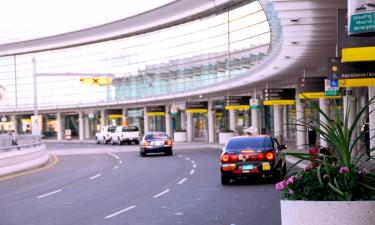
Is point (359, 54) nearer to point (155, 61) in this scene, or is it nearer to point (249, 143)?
point (249, 143)

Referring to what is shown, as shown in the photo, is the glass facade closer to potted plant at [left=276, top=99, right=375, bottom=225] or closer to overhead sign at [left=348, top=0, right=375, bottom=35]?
overhead sign at [left=348, top=0, right=375, bottom=35]

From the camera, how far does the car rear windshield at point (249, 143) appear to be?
20.5m

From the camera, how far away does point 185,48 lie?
74.9 meters

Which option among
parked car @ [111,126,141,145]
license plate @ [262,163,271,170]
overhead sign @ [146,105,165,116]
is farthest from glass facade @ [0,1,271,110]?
license plate @ [262,163,271,170]

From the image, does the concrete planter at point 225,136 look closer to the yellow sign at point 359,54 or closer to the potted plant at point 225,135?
the potted plant at point 225,135

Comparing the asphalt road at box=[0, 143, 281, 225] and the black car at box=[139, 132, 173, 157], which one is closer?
the asphalt road at box=[0, 143, 281, 225]

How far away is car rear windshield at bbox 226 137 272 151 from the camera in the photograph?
20.5 m

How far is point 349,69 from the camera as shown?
2055 centimetres

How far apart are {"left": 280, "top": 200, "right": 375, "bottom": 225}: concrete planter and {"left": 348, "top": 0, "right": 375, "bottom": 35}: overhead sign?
3.34 meters

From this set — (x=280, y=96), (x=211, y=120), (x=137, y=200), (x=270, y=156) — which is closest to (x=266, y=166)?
(x=270, y=156)

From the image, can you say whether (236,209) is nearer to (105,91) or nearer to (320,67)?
(320,67)

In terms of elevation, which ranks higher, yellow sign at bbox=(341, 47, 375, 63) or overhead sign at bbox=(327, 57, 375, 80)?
yellow sign at bbox=(341, 47, 375, 63)

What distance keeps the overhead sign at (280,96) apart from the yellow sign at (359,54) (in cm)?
2438

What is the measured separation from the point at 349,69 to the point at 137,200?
778 centimetres
